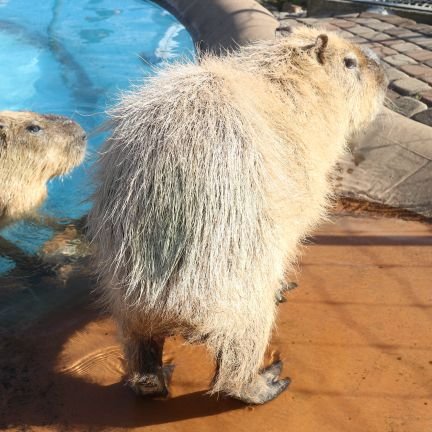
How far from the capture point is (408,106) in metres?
4.42

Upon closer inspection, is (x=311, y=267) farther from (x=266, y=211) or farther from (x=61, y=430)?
(x=61, y=430)

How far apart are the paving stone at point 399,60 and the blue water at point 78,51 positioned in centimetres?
242

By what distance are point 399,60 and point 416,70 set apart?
0.28m

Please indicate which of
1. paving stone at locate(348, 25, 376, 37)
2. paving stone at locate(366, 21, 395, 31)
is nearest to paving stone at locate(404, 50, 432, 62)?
paving stone at locate(348, 25, 376, 37)

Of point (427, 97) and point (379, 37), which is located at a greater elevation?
point (379, 37)

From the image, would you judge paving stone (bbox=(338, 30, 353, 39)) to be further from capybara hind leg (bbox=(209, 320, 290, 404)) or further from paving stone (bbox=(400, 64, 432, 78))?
capybara hind leg (bbox=(209, 320, 290, 404))

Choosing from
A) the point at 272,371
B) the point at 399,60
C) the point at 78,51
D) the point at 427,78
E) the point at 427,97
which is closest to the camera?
the point at 272,371

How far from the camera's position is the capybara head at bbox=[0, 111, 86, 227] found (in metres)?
3.42

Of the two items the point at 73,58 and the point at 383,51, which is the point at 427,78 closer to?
the point at 383,51

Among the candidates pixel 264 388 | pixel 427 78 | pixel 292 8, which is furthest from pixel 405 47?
pixel 264 388

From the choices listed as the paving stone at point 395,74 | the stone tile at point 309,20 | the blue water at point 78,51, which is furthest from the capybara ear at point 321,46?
the stone tile at point 309,20

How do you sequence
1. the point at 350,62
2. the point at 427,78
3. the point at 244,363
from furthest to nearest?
1. the point at 427,78
2. the point at 350,62
3. the point at 244,363

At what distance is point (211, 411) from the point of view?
236 centimetres

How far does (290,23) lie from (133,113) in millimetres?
4823
